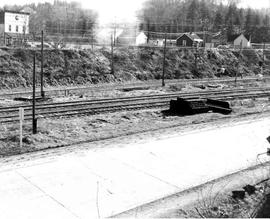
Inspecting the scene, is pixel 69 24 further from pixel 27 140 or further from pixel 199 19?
pixel 27 140

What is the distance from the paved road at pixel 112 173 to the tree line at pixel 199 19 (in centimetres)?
7306

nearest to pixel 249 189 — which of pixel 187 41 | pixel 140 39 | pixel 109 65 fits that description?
pixel 109 65

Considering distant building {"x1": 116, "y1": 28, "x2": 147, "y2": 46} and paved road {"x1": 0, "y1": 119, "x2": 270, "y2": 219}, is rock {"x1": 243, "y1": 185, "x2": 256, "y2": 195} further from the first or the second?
distant building {"x1": 116, "y1": 28, "x2": 147, "y2": 46}

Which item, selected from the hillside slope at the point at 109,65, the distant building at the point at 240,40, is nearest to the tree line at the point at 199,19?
the distant building at the point at 240,40

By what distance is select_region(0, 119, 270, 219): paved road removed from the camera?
10.6 meters

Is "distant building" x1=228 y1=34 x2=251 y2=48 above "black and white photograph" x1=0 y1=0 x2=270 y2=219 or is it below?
above

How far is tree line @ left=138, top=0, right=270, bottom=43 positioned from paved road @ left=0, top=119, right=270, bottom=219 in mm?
73058

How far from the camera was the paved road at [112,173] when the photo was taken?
34.9ft

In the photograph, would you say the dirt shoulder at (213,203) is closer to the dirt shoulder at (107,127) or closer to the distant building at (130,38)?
the dirt shoulder at (107,127)

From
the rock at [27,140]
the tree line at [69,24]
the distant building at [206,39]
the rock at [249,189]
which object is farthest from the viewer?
the tree line at [69,24]

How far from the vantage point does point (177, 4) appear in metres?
126

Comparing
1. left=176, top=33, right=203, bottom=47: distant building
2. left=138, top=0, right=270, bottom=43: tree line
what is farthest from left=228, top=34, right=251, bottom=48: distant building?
left=138, top=0, right=270, bottom=43: tree line

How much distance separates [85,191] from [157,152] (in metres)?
4.63

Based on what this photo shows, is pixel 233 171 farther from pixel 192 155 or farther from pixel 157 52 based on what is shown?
pixel 157 52
